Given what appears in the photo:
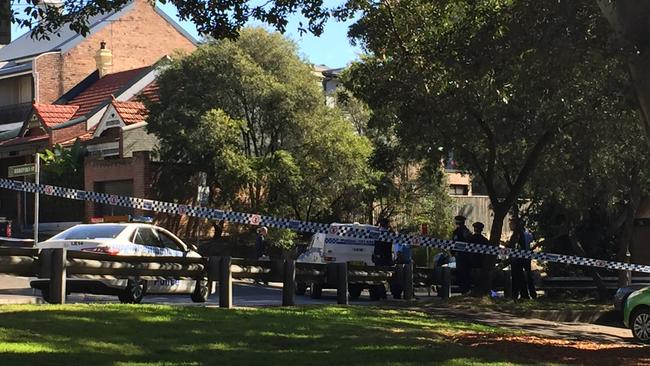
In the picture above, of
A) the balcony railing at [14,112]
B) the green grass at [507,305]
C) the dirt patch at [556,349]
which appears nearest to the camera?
the dirt patch at [556,349]

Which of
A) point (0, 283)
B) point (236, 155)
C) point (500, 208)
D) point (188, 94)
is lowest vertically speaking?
point (0, 283)

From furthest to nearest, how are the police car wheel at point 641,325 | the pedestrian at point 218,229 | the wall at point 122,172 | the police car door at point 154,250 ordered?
1. the pedestrian at point 218,229
2. the wall at point 122,172
3. the police car door at point 154,250
4. the police car wheel at point 641,325

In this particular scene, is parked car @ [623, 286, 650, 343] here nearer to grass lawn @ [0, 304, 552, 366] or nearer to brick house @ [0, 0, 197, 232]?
grass lawn @ [0, 304, 552, 366]

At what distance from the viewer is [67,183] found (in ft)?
115

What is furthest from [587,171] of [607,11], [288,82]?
[288,82]

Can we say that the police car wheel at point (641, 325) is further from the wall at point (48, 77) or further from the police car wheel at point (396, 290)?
the wall at point (48, 77)

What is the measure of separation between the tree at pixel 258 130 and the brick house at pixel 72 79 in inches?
308

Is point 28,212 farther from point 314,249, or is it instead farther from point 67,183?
point 314,249

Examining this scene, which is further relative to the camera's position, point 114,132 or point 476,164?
point 114,132


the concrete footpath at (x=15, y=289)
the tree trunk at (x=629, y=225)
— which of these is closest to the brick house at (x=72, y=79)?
the concrete footpath at (x=15, y=289)

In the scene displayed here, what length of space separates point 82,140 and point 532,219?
20195 mm

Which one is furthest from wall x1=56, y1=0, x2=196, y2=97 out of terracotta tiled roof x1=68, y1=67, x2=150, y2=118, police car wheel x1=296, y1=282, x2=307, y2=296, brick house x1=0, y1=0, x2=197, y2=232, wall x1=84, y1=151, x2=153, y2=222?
police car wheel x1=296, y1=282, x2=307, y2=296

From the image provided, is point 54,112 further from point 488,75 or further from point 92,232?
point 488,75

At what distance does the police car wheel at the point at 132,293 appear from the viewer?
45.4ft
